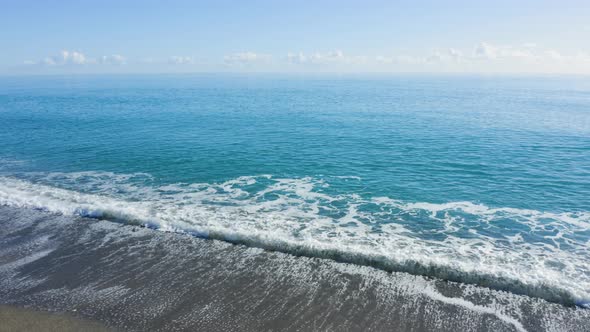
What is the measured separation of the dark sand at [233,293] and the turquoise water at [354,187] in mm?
1415

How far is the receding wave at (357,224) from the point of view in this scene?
15.3 metres

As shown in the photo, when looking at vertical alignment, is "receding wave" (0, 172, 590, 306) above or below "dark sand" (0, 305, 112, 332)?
above

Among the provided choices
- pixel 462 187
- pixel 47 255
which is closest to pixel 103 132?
pixel 47 255

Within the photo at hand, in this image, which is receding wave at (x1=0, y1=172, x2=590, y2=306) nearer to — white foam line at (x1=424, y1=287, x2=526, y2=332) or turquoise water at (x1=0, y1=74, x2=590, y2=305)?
turquoise water at (x1=0, y1=74, x2=590, y2=305)

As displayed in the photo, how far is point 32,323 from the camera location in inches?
463

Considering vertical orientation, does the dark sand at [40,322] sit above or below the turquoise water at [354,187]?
below

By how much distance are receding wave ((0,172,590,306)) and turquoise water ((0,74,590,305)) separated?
0.32ft

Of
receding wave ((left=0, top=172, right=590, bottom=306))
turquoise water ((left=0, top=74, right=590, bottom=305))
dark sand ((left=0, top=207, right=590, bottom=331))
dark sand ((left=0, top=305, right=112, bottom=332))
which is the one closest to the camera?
dark sand ((left=0, top=305, right=112, bottom=332))

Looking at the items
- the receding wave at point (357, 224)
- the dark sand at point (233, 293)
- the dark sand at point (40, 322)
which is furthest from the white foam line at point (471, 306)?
the dark sand at point (40, 322)

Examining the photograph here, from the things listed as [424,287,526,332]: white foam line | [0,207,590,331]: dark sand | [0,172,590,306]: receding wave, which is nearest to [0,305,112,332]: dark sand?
[0,207,590,331]: dark sand

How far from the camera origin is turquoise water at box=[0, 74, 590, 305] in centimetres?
1681

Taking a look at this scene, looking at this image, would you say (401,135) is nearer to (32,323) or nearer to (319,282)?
(319,282)

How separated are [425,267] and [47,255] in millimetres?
18427

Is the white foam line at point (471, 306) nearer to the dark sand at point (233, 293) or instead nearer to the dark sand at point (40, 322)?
the dark sand at point (233, 293)
